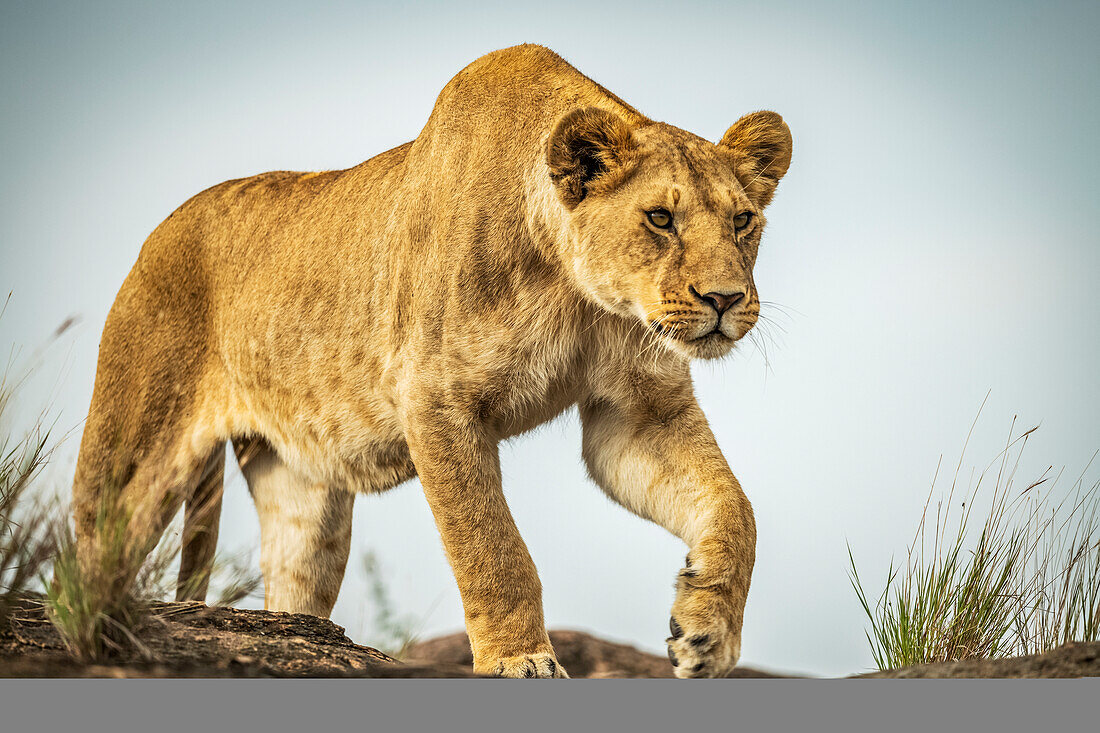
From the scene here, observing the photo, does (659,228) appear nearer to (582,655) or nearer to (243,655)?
(243,655)

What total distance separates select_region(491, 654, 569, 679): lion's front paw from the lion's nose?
50.6 inches

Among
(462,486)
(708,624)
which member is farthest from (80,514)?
(708,624)

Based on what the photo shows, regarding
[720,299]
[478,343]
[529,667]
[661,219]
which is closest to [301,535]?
[478,343]

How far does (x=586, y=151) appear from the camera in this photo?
13.4ft

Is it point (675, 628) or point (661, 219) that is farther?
point (661, 219)

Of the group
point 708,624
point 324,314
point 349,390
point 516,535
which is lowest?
point 708,624

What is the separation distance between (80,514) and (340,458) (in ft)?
3.55

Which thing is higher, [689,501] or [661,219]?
[661,219]

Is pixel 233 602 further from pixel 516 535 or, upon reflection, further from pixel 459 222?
pixel 459 222

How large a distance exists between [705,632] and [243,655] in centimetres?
142

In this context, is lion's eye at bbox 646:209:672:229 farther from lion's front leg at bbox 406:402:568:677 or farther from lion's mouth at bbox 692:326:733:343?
lion's front leg at bbox 406:402:568:677

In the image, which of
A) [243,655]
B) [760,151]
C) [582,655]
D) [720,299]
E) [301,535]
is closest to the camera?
[243,655]

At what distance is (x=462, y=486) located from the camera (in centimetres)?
426

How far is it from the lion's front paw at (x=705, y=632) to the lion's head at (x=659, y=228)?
0.79 metres
